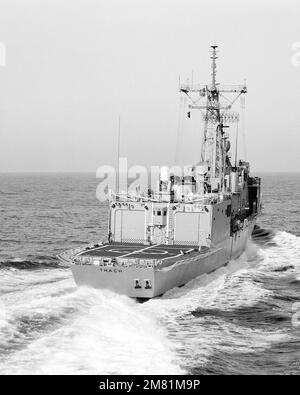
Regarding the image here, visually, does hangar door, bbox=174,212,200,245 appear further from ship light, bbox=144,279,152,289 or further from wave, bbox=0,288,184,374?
wave, bbox=0,288,184,374

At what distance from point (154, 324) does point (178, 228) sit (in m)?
12.2

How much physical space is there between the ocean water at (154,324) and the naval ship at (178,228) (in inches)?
38.2

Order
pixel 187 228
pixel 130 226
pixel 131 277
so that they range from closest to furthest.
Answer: pixel 131 277, pixel 187 228, pixel 130 226

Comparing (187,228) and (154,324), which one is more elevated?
(187,228)

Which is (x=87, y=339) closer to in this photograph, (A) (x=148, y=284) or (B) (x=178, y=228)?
(A) (x=148, y=284)

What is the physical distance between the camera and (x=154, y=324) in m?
25.9

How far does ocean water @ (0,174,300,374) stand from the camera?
20531mm

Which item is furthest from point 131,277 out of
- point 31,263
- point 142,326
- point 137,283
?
point 31,263

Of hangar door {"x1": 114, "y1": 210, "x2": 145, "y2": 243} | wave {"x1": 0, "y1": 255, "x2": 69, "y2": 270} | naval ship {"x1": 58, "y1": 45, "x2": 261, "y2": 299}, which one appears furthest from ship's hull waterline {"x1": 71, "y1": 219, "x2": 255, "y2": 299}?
wave {"x1": 0, "y1": 255, "x2": 69, "y2": 270}

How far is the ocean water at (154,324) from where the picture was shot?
20.5 meters

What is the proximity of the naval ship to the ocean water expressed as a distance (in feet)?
3.18

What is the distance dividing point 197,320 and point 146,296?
3.67 metres

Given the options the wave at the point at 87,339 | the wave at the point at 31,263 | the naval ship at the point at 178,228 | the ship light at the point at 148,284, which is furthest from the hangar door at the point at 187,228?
the wave at the point at 87,339

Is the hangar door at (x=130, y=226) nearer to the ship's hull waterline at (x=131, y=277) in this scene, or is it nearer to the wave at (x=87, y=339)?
the ship's hull waterline at (x=131, y=277)
